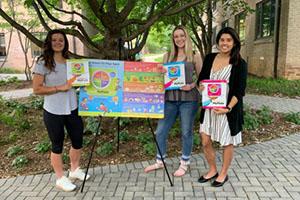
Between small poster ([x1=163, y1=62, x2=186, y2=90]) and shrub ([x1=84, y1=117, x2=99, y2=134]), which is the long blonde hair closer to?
small poster ([x1=163, y1=62, x2=186, y2=90])

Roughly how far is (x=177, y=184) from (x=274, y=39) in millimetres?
11723

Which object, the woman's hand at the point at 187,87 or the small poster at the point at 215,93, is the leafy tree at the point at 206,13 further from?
the small poster at the point at 215,93

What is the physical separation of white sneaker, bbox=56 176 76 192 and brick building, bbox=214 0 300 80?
1139cm

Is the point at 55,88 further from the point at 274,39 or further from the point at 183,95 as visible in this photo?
the point at 274,39

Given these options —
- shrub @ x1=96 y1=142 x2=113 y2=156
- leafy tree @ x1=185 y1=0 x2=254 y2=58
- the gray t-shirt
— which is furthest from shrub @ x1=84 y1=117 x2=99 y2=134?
leafy tree @ x1=185 y1=0 x2=254 y2=58

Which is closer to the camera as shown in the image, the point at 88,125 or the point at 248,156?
the point at 248,156

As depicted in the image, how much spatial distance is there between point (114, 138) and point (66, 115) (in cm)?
192

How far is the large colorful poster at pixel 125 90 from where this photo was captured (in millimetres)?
4082

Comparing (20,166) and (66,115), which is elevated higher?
(66,115)

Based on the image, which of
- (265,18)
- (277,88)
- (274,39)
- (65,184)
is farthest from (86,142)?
(265,18)

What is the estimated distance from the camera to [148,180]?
166 inches

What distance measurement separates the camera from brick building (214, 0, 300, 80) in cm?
1291

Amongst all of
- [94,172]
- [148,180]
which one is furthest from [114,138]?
[148,180]

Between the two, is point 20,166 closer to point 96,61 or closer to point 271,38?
point 96,61
